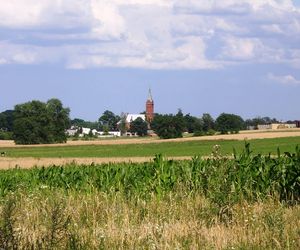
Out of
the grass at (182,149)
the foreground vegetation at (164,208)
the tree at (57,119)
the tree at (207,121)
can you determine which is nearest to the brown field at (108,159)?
the foreground vegetation at (164,208)

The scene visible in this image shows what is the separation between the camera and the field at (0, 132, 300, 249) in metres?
7.73

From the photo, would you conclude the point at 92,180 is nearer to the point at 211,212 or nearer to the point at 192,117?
the point at 211,212

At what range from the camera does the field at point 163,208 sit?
7730 millimetres

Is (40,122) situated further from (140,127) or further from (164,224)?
(164,224)

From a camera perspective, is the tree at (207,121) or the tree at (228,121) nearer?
the tree at (228,121)

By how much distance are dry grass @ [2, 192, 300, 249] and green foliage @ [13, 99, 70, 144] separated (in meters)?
105

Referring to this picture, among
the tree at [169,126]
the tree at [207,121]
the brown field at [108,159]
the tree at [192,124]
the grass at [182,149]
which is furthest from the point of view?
the tree at [207,121]

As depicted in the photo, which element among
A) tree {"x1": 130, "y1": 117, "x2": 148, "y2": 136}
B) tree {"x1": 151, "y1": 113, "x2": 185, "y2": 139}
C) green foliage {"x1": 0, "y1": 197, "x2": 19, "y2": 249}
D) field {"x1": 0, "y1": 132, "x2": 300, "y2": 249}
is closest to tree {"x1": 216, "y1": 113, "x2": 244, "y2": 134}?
tree {"x1": 151, "y1": 113, "x2": 185, "y2": 139}

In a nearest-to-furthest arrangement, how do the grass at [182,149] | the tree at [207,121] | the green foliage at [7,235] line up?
the green foliage at [7,235] → the grass at [182,149] → the tree at [207,121]

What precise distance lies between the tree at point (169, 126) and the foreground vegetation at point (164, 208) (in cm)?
9899

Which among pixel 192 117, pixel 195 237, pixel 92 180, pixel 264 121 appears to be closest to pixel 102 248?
pixel 195 237

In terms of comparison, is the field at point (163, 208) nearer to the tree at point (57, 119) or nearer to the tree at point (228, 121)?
the tree at point (57, 119)

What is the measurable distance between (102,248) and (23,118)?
113150 mm

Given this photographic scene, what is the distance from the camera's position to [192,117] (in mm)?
137125
